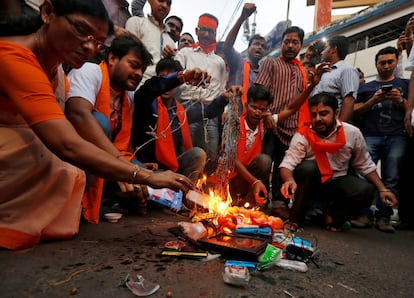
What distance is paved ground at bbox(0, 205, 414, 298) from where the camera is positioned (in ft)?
5.16

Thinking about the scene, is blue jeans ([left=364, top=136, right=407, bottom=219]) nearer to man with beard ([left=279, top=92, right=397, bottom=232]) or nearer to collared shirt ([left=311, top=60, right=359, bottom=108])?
man with beard ([left=279, top=92, right=397, bottom=232])

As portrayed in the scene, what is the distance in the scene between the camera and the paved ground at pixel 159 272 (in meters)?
1.57

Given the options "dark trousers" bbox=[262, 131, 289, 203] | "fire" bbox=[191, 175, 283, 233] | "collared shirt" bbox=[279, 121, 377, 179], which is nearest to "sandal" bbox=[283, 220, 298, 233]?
"fire" bbox=[191, 175, 283, 233]

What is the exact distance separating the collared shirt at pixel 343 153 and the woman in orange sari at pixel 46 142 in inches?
83.4

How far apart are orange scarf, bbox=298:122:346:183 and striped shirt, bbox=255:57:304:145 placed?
0.85m

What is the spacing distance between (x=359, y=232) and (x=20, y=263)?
3609mm

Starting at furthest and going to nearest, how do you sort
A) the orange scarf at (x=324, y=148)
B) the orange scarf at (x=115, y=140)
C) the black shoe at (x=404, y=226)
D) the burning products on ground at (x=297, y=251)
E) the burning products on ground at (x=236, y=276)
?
the black shoe at (x=404, y=226) < the orange scarf at (x=324, y=148) < the orange scarf at (x=115, y=140) < the burning products on ground at (x=297, y=251) < the burning products on ground at (x=236, y=276)

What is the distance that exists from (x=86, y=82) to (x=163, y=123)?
55.3 inches

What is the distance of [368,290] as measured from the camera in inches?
71.4

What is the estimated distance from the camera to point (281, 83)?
4.59 m

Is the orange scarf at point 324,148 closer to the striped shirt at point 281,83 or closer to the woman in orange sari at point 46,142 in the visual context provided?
the striped shirt at point 281,83

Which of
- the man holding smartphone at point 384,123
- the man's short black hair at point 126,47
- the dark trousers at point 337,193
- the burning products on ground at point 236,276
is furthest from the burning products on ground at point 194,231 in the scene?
the man holding smartphone at point 384,123

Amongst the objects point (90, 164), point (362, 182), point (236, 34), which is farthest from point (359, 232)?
point (236, 34)

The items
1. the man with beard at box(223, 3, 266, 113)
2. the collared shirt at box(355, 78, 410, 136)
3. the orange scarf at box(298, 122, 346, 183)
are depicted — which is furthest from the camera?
the man with beard at box(223, 3, 266, 113)
